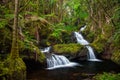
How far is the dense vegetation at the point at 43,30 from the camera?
1145cm

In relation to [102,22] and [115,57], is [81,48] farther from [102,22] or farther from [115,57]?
[102,22]

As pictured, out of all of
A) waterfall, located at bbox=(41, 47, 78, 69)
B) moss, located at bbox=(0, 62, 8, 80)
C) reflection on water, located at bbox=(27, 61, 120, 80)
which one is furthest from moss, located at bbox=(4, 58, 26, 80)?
waterfall, located at bbox=(41, 47, 78, 69)

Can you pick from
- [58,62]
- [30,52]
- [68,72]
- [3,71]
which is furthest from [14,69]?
[58,62]

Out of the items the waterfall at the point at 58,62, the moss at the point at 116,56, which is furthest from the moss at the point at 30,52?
the moss at the point at 116,56

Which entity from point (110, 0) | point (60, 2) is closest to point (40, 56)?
point (110, 0)

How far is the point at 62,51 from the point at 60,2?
16.3 meters

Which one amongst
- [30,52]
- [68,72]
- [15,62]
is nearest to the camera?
[15,62]

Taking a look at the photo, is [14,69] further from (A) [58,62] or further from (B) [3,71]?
(A) [58,62]

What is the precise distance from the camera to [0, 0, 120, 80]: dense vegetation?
11.5m

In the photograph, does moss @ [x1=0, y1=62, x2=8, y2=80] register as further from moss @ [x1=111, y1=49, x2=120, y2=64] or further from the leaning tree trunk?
moss @ [x1=111, y1=49, x2=120, y2=64]

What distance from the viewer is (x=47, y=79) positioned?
14.7 m

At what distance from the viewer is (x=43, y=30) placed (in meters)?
26.0

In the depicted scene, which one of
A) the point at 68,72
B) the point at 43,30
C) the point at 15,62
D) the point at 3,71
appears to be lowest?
the point at 68,72

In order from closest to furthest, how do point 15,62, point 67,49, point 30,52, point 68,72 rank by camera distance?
point 15,62, point 68,72, point 30,52, point 67,49
